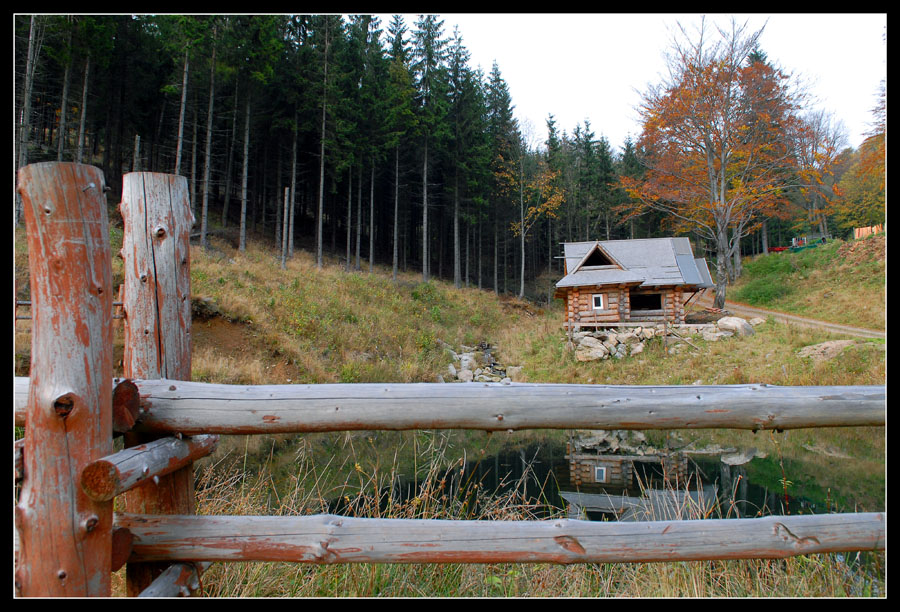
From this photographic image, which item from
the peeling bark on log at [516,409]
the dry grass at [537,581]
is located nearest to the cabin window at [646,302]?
the dry grass at [537,581]

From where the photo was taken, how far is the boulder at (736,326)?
14.0 metres

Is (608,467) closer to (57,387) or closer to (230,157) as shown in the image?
(57,387)

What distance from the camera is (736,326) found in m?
14.1

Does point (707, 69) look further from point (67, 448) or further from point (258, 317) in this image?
point (67, 448)

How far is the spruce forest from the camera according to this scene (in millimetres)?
16062

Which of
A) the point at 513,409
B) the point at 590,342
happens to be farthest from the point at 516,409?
the point at 590,342

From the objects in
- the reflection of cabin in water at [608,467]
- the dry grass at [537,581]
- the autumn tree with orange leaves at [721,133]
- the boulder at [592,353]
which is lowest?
the reflection of cabin in water at [608,467]

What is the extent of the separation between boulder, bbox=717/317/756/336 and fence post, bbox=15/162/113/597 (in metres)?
15.7

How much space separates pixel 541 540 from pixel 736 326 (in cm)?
1439

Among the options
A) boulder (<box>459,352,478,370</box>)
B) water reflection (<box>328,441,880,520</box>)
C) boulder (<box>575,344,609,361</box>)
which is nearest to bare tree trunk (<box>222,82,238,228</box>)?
boulder (<box>459,352,478,370</box>)

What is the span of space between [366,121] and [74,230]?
Result: 82.7ft

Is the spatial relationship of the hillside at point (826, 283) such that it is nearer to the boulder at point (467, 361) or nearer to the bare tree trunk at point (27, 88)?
the boulder at point (467, 361)

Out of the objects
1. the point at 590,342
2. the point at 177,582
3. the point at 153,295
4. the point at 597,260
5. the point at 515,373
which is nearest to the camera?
the point at 177,582

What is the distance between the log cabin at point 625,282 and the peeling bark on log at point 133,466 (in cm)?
1514
